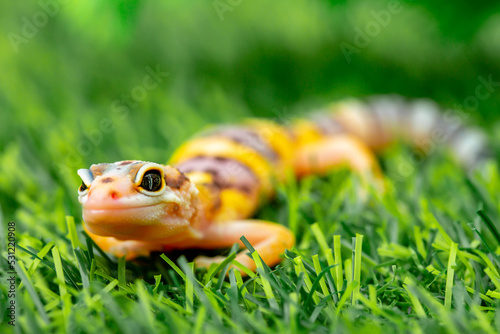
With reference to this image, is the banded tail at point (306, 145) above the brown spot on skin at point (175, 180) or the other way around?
the other way around

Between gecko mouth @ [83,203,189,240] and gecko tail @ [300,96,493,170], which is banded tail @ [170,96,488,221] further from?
gecko mouth @ [83,203,189,240]

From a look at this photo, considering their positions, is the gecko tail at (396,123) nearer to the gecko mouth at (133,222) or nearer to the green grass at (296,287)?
the green grass at (296,287)

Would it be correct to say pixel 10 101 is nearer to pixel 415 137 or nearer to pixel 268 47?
pixel 268 47

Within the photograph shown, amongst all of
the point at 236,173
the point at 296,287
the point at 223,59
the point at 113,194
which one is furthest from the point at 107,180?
the point at 223,59

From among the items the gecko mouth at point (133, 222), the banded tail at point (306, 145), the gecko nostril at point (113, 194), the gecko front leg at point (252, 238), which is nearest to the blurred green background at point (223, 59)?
the banded tail at point (306, 145)

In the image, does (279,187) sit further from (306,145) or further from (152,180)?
(152,180)

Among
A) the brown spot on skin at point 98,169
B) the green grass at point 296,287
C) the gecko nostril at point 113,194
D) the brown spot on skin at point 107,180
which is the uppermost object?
the brown spot on skin at point 98,169
